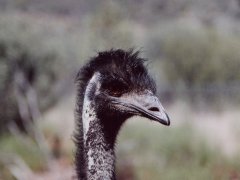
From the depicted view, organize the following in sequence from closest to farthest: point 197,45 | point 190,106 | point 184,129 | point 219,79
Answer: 1. point 184,129
2. point 190,106
3. point 219,79
4. point 197,45

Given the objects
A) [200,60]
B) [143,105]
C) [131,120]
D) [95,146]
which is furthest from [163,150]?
[200,60]

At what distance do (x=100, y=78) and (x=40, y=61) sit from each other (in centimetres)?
1004

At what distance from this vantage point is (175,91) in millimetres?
18312

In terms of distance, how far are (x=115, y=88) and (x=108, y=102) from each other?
9 centimetres

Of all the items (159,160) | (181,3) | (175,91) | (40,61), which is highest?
(181,3)

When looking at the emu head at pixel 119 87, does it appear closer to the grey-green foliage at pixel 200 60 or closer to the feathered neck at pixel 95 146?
the feathered neck at pixel 95 146

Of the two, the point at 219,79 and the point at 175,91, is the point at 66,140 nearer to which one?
the point at 175,91

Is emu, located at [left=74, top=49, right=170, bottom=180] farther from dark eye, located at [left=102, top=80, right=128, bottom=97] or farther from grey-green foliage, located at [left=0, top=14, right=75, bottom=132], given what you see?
grey-green foliage, located at [left=0, top=14, right=75, bottom=132]

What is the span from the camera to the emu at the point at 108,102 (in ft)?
12.7

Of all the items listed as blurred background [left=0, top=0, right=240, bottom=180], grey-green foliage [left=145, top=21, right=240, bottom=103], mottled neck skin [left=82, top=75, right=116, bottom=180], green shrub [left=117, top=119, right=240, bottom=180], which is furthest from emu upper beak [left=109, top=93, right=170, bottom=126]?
grey-green foliage [left=145, top=21, right=240, bottom=103]

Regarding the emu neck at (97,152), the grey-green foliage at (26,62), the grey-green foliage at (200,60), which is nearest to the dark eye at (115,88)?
the emu neck at (97,152)

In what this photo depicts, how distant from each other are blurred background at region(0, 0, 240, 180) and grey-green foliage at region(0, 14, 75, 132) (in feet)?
0.06

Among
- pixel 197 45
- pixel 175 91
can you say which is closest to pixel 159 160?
pixel 175 91

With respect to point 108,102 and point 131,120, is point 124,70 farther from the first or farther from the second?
point 131,120
